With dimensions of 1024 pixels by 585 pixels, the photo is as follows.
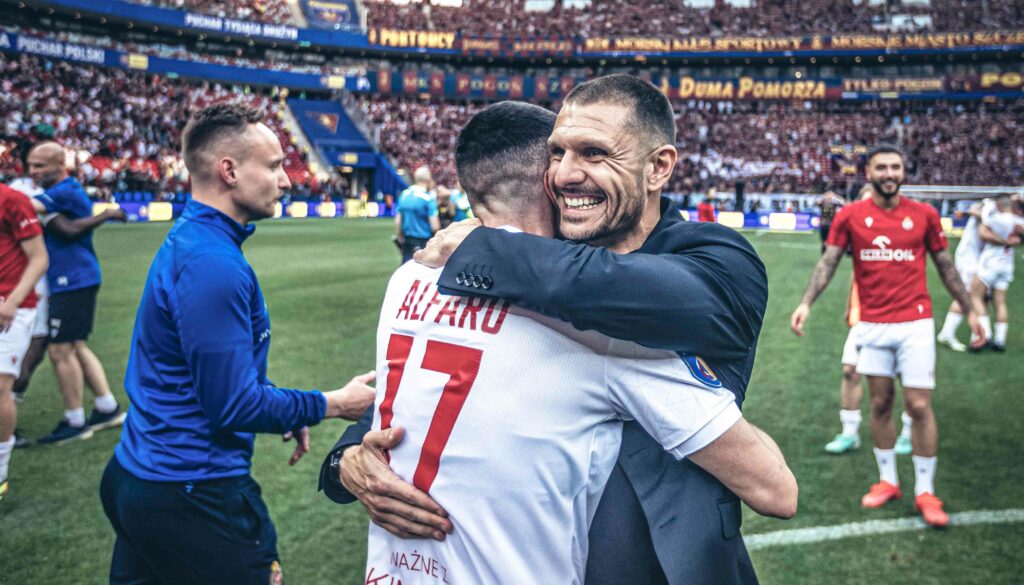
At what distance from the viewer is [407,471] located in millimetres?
1727

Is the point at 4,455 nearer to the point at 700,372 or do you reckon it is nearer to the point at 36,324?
the point at 36,324

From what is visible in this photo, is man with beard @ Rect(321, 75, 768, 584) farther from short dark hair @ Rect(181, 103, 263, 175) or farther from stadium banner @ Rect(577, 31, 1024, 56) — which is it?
stadium banner @ Rect(577, 31, 1024, 56)

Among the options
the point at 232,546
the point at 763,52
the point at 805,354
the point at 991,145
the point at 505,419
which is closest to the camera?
the point at 505,419

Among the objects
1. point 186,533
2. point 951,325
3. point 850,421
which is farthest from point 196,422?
point 951,325

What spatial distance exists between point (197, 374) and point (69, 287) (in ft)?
15.4

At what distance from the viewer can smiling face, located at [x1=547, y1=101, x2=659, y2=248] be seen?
1885 millimetres

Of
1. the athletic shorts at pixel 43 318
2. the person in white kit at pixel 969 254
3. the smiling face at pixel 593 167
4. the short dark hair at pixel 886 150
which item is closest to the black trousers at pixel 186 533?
the smiling face at pixel 593 167

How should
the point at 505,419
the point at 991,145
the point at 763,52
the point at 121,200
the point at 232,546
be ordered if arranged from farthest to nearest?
the point at 763,52
the point at 991,145
the point at 121,200
the point at 232,546
the point at 505,419

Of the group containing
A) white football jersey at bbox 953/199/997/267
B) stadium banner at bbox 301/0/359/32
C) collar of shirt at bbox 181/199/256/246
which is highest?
stadium banner at bbox 301/0/359/32

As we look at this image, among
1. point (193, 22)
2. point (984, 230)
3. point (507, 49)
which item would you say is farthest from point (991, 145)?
point (193, 22)

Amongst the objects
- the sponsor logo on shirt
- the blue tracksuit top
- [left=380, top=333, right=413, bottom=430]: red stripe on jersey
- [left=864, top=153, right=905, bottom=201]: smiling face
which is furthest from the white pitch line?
[left=380, top=333, right=413, bottom=430]: red stripe on jersey

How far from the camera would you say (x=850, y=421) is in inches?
249

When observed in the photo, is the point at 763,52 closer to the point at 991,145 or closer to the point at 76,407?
the point at 991,145

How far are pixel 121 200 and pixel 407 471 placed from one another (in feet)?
107
